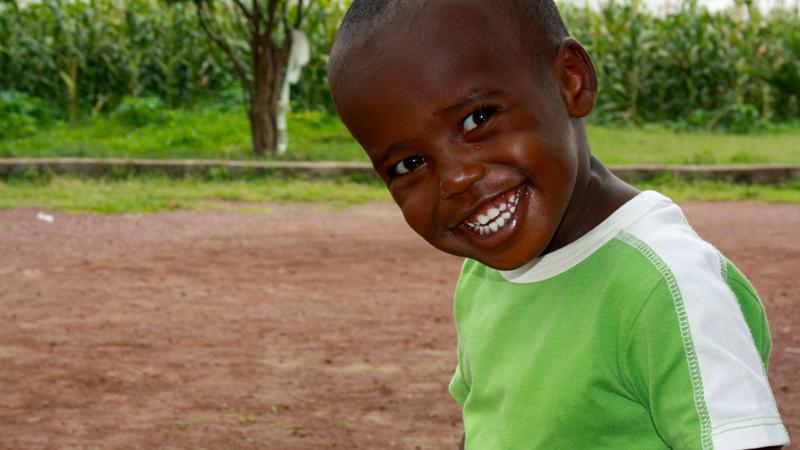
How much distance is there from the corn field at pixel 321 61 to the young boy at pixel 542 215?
11.1 metres

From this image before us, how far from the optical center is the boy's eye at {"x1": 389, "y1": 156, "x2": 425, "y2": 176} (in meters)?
1.46

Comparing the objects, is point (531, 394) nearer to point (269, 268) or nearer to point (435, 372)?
point (435, 372)

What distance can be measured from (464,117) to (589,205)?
24 centimetres

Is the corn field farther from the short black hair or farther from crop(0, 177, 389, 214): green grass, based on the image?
the short black hair

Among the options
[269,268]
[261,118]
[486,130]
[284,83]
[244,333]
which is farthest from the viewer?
[284,83]

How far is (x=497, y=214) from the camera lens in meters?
1.46

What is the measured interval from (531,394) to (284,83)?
30.2ft

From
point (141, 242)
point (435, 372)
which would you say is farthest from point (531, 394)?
point (141, 242)

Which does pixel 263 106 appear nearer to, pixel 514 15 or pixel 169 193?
pixel 169 193

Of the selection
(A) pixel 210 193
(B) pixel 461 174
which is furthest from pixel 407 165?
(A) pixel 210 193

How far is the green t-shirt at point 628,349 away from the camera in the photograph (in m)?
1.28

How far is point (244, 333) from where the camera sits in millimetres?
4117

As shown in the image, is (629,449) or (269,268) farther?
(269,268)

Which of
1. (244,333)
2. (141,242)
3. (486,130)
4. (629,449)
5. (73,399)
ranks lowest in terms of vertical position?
(141,242)
